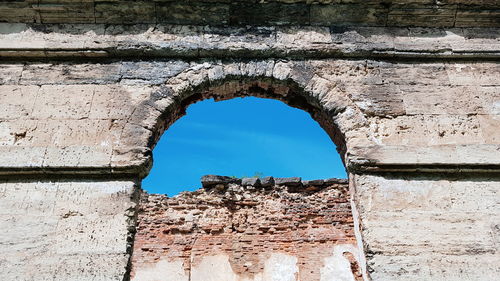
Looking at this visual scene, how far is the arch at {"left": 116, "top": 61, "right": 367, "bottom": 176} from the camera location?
13.7ft

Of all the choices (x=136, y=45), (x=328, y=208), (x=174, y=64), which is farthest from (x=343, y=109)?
(x=328, y=208)

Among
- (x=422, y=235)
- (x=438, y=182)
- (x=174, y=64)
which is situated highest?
(x=174, y=64)

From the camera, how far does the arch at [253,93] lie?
4.18 meters

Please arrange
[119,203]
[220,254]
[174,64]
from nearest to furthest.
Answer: [119,203], [174,64], [220,254]

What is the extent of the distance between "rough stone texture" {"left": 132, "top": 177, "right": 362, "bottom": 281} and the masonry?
4.88 m

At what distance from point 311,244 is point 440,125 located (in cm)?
556

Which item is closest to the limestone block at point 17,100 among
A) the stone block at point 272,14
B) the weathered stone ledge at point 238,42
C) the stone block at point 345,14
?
the weathered stone ledge at point 238,42

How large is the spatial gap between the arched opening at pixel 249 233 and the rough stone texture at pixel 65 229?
220 inches

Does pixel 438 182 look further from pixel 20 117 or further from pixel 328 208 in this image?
pixel 328 208

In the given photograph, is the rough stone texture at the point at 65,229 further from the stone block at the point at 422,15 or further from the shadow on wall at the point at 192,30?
the stone block at the point at 422,15

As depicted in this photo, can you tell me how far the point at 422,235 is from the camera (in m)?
3.64

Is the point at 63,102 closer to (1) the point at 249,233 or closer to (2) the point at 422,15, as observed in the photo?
(2) the point at 422,15

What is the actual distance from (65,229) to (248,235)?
6.06m

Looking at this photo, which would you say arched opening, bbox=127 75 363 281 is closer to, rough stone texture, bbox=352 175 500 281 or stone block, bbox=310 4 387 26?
stone block, bbox=310 4 387 26
